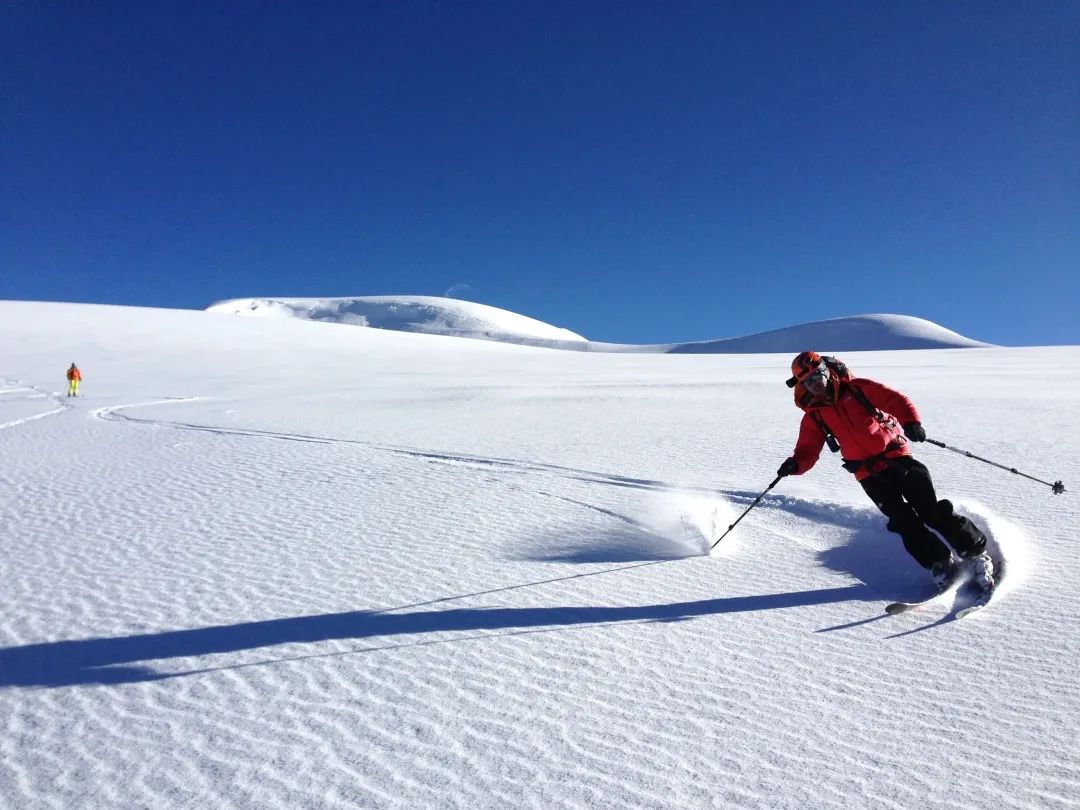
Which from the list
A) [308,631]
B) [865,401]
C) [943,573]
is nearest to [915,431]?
[865,401]

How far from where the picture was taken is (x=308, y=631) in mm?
4047

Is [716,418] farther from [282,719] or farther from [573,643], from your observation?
[282,719]

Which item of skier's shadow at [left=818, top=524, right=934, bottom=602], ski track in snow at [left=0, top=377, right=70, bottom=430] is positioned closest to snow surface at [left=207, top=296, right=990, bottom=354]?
ski track in snow at [left=0, top=377, right=70, bottom=430]

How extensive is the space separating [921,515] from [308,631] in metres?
4.15

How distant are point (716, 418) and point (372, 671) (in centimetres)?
1108

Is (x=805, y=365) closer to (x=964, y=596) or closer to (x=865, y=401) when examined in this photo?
(x=865, y=401)

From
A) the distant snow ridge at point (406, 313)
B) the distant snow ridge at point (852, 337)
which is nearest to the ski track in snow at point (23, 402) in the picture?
the distant snow ridge at point (852, 337)

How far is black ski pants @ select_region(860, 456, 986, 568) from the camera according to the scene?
4426 mm

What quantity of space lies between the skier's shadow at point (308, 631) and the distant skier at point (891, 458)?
559 millimetres

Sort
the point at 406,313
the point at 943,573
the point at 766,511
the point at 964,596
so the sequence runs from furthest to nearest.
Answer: the point at 406,313
the point at 766,511
the point at 943,573
the point at 964,596

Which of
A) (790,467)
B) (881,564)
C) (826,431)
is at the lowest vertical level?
(881,564)

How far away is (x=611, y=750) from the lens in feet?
9.32

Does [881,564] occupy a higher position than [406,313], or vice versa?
[406,313]

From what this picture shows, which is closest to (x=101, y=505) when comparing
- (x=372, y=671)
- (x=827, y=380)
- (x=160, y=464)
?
(x=160, y=464)
